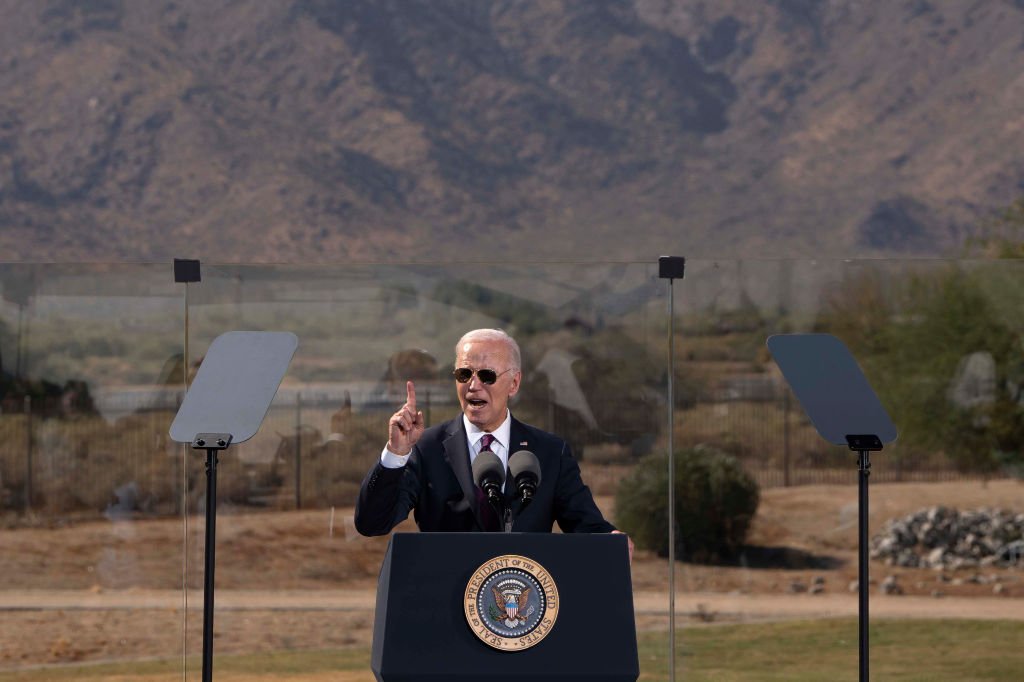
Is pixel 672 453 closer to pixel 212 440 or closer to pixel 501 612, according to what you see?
pixel 212 440

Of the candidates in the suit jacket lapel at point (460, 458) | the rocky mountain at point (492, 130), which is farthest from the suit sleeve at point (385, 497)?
the rocky mountain at point (492, 130)

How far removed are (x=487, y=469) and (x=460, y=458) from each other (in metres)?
0.56

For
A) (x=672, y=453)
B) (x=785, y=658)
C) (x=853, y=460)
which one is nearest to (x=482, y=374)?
(x=672, y=453)

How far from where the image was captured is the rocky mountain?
6316 cm

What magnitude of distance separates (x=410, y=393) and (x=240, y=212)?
5982 centimetres

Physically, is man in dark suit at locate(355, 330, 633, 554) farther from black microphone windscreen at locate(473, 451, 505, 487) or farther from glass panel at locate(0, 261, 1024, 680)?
glass panel at locate(0, 261, 1024, 680)

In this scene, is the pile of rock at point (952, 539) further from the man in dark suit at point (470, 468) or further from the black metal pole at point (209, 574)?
the black metal pole at point (209, 574)

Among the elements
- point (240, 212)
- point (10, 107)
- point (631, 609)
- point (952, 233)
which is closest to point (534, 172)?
point (240, 212)

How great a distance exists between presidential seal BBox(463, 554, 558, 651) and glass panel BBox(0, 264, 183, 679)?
388cm

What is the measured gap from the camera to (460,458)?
4945 millimetres

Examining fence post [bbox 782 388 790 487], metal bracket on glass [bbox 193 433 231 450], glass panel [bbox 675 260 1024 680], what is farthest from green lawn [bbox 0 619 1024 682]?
metal bracket on glass [bbox 193 433 231 450]

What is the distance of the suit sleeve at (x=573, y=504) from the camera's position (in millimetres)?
4965

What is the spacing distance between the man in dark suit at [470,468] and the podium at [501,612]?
0.55 metres

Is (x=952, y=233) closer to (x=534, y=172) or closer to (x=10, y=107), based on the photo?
(x=534, y=172)
